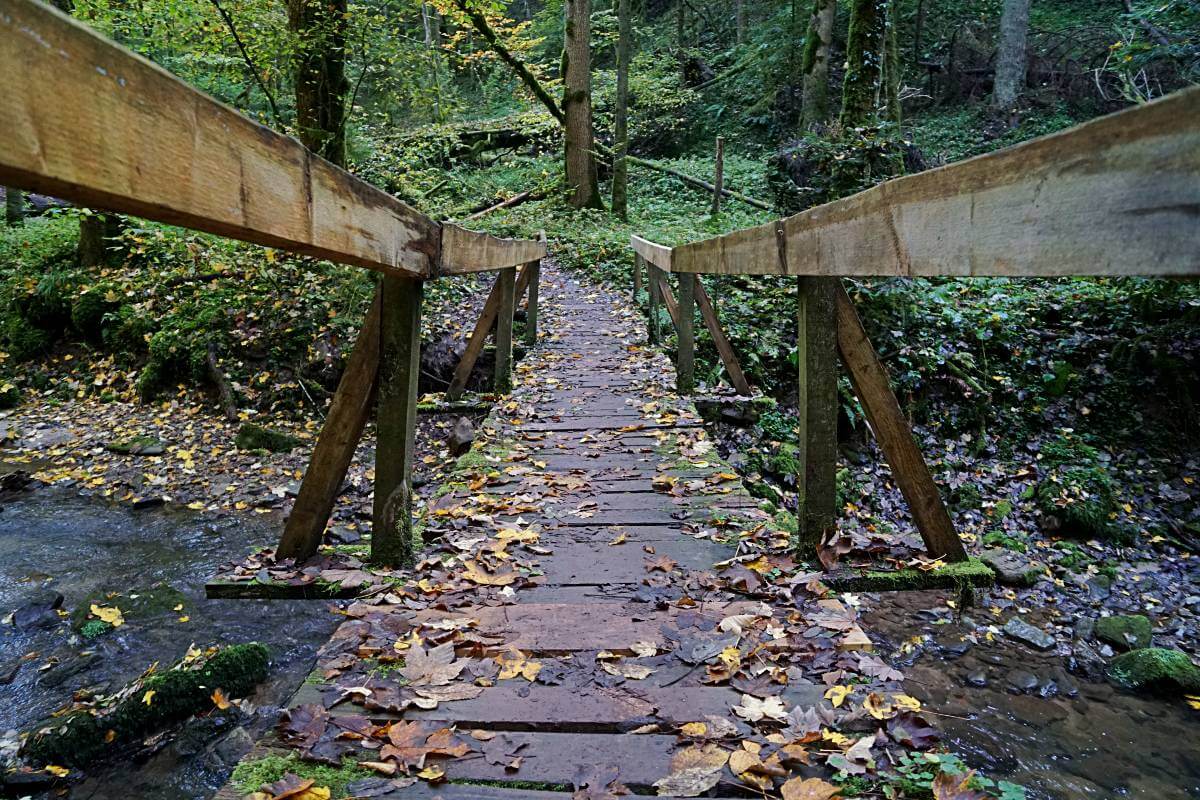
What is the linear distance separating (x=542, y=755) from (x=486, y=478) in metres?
2.52

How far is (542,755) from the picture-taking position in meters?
1.88

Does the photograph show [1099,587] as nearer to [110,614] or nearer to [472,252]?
[472,252]

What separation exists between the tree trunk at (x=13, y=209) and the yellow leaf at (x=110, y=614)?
12.5m

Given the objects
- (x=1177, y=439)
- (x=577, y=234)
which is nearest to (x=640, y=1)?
(x=577, y=234)

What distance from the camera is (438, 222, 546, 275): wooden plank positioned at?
130 inches

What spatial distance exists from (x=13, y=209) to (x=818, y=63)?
17554mm

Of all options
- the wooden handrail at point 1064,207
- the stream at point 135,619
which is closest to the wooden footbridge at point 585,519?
the wooden handrail at point 1064,207

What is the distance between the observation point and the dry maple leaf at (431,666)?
2.21 meters

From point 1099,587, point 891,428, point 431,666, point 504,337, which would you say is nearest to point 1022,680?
point 1099,587

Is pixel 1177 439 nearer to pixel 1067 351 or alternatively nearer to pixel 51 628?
pixel 1067 351

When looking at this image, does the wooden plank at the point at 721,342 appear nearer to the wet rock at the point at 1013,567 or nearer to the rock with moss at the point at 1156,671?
the wet rock at the point at 1013,567

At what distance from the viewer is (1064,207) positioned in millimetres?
1146

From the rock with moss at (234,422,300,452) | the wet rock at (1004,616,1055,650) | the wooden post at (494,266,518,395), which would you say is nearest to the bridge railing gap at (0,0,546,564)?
the wooden post at (494,266,518,395)

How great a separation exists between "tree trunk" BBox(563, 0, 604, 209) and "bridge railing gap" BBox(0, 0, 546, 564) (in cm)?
1593
